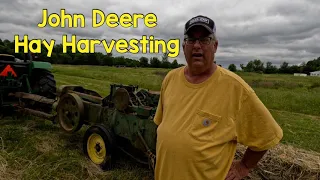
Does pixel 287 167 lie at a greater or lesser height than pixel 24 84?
lesser

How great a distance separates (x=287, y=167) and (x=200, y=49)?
291cm

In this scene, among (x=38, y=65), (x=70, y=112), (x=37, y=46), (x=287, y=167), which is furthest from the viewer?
(x=37, y=46)

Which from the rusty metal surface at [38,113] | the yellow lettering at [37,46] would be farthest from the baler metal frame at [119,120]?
the yellow lettering at [37,46]

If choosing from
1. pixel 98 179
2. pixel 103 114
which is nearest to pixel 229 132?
pixel 98 179

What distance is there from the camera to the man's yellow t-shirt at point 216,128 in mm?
1843

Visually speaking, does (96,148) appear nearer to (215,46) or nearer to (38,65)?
(215,46)

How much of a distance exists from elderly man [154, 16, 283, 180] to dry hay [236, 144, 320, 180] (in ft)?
7.37

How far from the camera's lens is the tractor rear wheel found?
4469 millimetres

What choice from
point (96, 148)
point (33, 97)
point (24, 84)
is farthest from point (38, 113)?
point (96, 148)

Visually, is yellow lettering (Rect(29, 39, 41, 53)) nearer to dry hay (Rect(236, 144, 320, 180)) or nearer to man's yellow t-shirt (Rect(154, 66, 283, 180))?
dry hay (Rect(236, 144, 320, 180))

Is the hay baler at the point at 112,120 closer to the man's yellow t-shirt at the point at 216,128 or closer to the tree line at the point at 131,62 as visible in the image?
the man's yellow t-shirt at the point at 216,128

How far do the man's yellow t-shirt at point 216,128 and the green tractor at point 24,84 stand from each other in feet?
16.3

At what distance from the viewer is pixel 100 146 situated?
15.4 feet

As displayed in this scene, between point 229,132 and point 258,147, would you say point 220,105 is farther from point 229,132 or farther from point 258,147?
point 258,147
